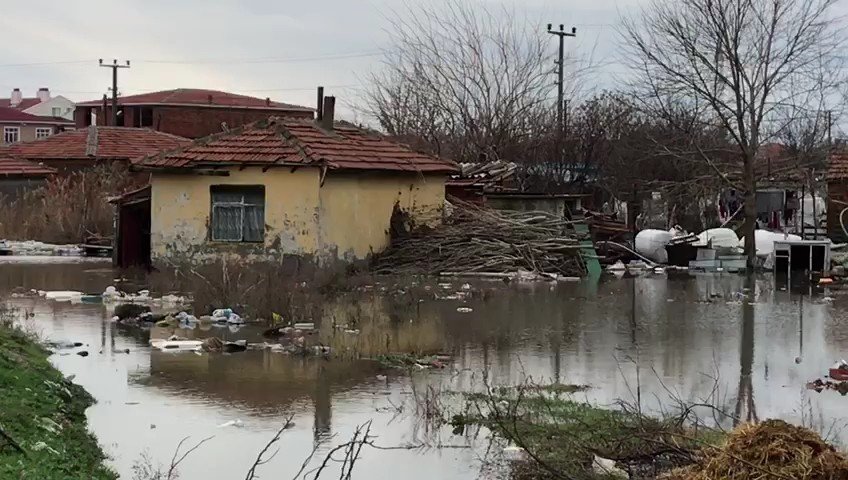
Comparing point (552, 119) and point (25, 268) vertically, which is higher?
point (552, 119)

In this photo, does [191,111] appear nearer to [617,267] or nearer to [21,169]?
[21,169]

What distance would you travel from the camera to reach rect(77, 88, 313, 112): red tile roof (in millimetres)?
66000

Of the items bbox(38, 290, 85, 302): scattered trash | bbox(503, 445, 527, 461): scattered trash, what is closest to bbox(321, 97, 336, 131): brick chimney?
bbox(38, 290, 85, 302): scattered trash

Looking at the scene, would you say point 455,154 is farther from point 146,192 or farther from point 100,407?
point 100,407

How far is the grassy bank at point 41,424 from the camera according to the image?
25.1ft

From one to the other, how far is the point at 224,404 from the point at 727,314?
10.7 meters

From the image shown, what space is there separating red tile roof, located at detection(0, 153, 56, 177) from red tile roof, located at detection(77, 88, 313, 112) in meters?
20.7

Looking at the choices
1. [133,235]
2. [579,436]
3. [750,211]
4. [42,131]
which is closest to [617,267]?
[750,211]

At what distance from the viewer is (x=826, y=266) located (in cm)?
2786

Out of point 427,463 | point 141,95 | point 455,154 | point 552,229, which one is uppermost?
point 141,95

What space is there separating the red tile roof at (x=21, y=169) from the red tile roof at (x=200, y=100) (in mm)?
20714

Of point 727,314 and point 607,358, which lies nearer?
point 607,358

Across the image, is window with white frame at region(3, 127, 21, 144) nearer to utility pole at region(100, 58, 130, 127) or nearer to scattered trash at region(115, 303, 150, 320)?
utility pole at region(100, 58, 130, 127)

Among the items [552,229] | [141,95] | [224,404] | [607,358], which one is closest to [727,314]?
[607,358]
